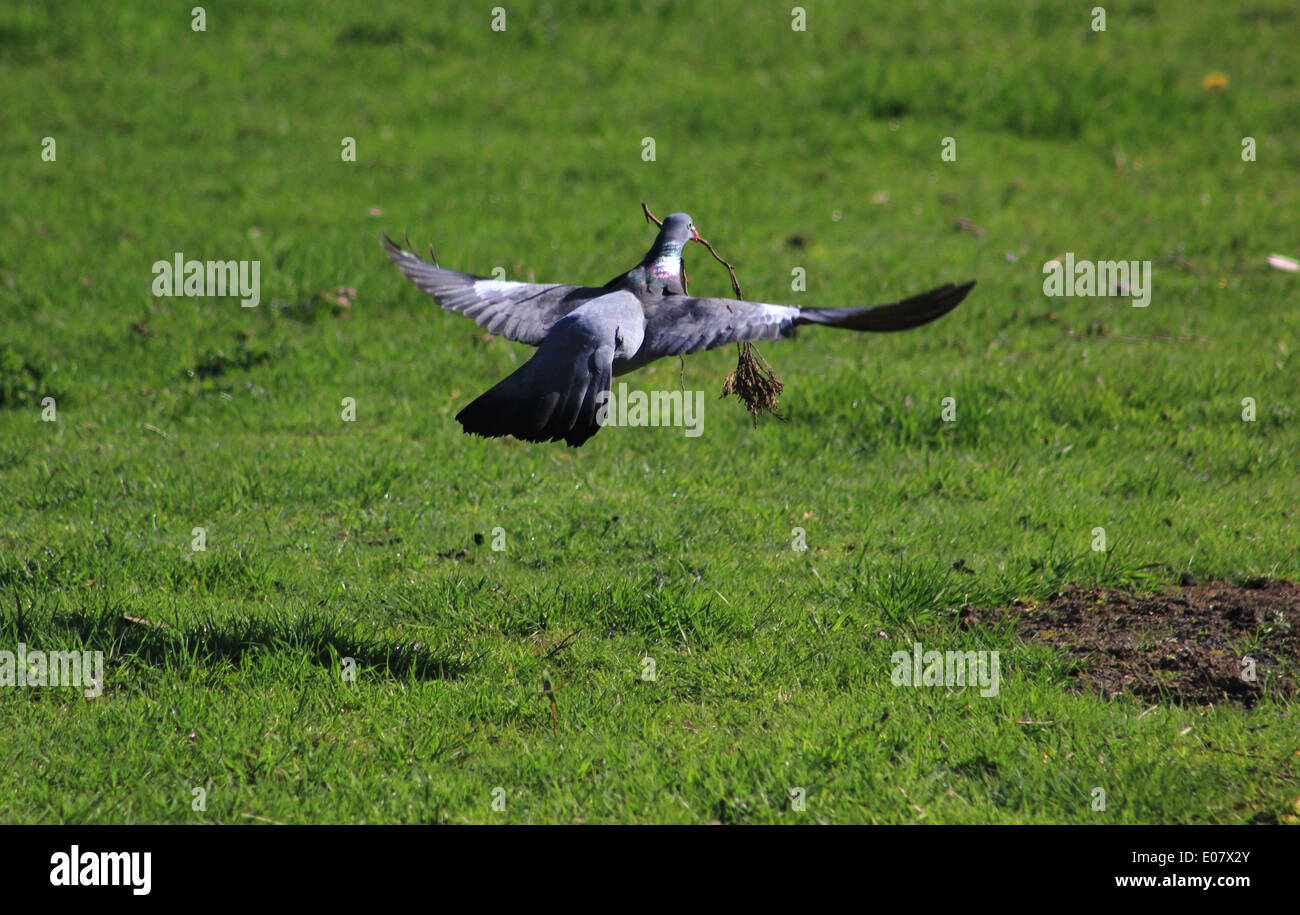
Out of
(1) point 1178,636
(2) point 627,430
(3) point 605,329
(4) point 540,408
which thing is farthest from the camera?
(2) point 627,430

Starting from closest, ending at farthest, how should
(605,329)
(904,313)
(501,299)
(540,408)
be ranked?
(904,313), (540,408), (605,329), (501,299)

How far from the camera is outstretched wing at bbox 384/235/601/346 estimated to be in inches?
239

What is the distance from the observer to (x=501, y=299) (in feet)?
21.1

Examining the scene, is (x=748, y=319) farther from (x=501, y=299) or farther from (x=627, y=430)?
(x=627, y=430)

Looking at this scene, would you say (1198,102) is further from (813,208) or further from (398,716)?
(398,716)

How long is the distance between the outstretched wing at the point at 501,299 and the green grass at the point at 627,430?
4.27ft

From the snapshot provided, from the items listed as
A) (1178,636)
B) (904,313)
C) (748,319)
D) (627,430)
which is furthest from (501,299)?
(1178,636)

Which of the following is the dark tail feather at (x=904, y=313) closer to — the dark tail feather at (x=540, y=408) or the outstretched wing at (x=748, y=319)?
the outstretched wing at (x=748, y=319)

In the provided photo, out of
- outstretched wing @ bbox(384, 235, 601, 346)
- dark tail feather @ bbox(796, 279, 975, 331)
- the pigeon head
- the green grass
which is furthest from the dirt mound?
outstretched wing @ bbox(384, 235, 601, 346)

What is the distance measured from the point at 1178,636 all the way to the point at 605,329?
3.15m

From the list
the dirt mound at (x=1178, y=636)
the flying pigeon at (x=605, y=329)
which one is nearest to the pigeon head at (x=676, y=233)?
the flying pigeon at (x=605, y=329)

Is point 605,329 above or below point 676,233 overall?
below

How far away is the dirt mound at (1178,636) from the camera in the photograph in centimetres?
541

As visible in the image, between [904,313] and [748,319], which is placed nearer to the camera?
[904,313]
